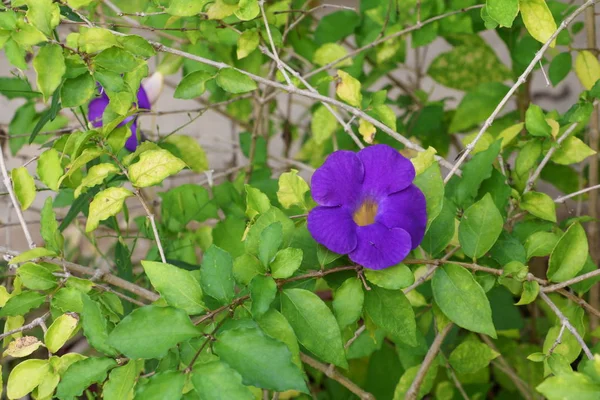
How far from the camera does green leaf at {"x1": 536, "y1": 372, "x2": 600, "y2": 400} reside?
0.50 meters

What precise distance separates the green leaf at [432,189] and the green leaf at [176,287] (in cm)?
23

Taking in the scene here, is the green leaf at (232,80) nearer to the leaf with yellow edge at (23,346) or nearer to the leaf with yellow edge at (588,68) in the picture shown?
the leaf with yellow edge at (23,346)

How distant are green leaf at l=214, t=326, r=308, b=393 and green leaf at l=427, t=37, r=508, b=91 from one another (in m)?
1.07

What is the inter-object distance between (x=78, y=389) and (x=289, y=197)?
30 centimetres

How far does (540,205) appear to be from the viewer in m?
0.85

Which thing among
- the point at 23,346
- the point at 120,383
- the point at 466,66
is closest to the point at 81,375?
the point at 120,383

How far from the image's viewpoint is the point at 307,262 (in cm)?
71

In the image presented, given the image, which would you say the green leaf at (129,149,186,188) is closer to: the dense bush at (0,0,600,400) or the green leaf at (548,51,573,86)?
the dense bush at (0,0,600,400)

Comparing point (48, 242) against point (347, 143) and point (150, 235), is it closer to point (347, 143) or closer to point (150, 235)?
point (150, 235)

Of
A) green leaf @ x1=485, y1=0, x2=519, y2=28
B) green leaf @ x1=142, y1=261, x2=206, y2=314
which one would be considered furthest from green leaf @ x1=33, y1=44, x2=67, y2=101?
green leaf @ x1=485, y1=0, x2=519, y2=28

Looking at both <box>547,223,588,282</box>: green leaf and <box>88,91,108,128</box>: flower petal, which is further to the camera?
<box>88,91,108,128</box>: flower petal

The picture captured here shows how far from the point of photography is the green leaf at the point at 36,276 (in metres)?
0.72

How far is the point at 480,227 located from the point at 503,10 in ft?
0.75

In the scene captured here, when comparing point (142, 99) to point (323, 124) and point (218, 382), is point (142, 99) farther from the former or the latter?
point (218, 382)
